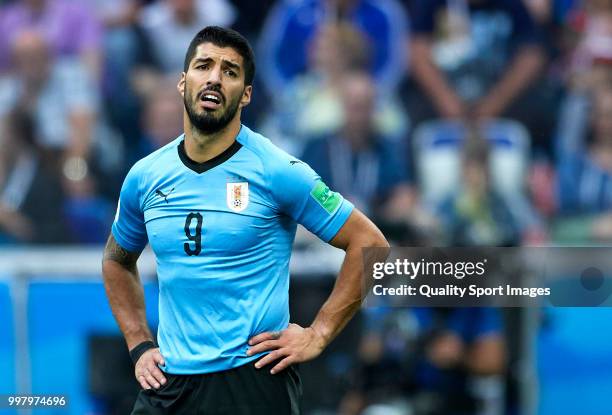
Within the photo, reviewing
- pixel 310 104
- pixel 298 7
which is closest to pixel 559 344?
pixel 310 104

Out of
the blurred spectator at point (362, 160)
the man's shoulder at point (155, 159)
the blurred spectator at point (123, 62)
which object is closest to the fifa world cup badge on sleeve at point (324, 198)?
the man's shoulder at point (155, 159)

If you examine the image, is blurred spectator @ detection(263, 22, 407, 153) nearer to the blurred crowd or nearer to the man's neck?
the blurred crowd

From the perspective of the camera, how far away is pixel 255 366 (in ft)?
15.4

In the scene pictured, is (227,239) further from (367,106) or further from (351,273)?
(367,106)

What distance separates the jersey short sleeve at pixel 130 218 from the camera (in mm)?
4930

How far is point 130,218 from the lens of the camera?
199 inches

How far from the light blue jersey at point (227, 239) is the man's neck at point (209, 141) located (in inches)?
1.1

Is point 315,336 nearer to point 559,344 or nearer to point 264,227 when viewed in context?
point 264,227

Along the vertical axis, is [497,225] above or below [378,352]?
above

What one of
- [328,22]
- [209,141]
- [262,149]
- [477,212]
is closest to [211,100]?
[209,141]

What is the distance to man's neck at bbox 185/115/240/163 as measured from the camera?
477 centimetres

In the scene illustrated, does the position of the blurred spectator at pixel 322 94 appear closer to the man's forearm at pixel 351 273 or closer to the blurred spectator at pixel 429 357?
the blurred spectator at pixel 429 357

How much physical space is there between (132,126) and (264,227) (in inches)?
235

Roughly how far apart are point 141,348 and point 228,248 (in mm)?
737
